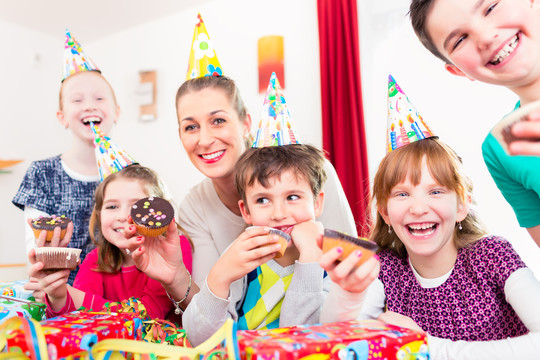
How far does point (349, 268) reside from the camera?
916 mm

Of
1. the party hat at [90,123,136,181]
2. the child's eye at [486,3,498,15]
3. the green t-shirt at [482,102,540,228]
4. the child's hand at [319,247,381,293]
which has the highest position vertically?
the child's eye at [486,3,498,15]

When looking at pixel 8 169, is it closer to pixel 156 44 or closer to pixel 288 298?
pixel 156 44

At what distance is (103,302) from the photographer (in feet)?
4.96

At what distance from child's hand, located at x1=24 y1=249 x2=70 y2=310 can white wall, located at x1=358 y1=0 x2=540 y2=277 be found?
2.35 m

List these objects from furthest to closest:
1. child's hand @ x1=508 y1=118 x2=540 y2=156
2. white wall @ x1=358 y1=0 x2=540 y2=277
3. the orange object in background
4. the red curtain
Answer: the orange object in background → the red curtain → white wall @ x1=358 y1=0 x2=540 y2=277 → child's hand @ x1=508 y1=118 x2=540 y2=156

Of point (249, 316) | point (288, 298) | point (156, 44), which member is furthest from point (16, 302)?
point (156, 44)

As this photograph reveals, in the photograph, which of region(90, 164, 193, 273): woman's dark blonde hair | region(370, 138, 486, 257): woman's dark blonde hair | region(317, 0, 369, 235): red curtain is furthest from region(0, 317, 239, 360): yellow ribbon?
region(317, 0, 369, 235): red curtain

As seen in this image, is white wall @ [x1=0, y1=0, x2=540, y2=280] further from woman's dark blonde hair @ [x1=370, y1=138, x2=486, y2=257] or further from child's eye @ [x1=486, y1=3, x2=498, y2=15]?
child's eye @ [x1=486, y1=3, x2=498, y2=15]

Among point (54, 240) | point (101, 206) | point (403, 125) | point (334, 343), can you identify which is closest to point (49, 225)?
point (54, 240)

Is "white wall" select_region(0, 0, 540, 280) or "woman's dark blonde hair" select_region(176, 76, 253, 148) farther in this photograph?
"white wall" select_region(0, 0, 540, 280)

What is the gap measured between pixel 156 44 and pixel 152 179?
9.21 feet

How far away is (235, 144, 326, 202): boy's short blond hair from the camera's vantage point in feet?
4.63

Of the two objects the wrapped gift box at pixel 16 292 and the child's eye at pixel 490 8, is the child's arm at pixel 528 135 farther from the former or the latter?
the wrapped gift box at pixel 16 292

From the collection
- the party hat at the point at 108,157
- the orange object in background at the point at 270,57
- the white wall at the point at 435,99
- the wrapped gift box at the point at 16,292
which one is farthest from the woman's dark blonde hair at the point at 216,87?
the orange object in background at the point at 270,57
